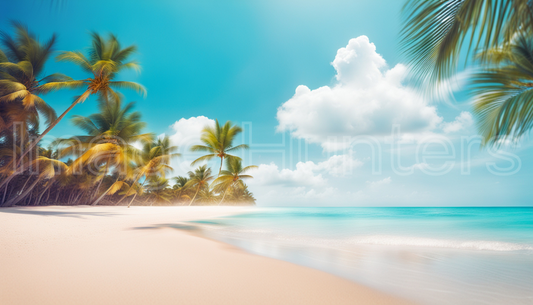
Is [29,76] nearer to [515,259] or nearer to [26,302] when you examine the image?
[26,302]

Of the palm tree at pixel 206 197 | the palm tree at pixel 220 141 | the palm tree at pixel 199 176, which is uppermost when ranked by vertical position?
the palm tree at pixel 220 141

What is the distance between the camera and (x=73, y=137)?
46.6ft

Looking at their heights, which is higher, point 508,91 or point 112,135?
point 112,135

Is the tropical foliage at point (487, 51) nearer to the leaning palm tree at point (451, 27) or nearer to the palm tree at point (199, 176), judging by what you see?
the leaning palm tree at point (451, 27)

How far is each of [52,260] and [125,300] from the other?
145cm

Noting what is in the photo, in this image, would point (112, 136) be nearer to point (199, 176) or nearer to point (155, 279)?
point (199, 176)

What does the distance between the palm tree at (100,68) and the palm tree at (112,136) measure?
201cm

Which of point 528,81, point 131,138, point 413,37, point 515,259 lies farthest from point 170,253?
point 131,138

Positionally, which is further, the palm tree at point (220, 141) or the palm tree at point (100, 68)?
the palm tree at point (220, 141)

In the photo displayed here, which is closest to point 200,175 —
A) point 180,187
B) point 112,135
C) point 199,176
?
point 199,176

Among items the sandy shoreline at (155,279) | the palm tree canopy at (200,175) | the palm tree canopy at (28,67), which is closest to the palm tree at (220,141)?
the palm tree canopy at (200,175)

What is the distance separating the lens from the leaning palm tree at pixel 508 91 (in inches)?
83.0

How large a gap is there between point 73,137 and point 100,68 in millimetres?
6075

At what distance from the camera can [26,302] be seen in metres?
1.46
